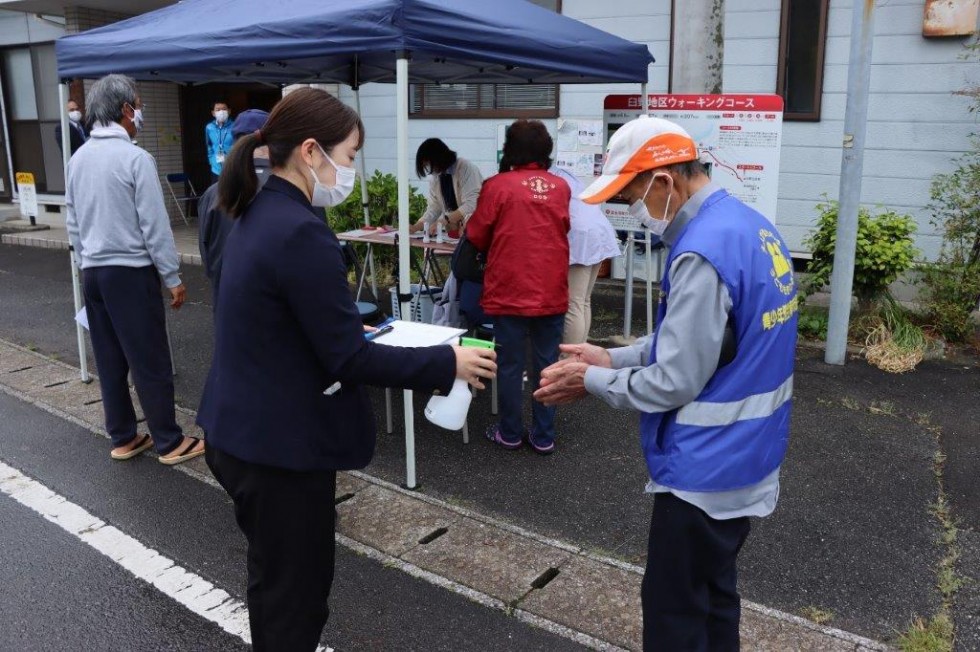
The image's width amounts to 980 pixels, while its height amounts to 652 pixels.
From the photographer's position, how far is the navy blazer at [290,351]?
82.0 inches

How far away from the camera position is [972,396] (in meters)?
5.60

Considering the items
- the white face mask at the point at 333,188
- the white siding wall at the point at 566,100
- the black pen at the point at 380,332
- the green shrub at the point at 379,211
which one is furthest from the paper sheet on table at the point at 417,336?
the white siding wall at the point at 566,100

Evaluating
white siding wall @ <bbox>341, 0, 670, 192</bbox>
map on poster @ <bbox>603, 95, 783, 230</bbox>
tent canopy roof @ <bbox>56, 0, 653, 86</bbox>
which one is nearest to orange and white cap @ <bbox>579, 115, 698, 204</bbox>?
tent canopy roof @ <bbox>56, 0, 653, 86</bbox>

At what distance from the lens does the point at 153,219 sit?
439 cm

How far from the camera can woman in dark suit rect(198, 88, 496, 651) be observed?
6.89 ft

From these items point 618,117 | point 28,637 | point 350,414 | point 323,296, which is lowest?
point 28,637

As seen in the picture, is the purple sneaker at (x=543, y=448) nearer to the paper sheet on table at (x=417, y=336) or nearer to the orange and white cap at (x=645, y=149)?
the paper sheet on table at (x=417, y=336)

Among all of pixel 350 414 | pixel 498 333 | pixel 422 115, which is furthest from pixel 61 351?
pixel 350 414

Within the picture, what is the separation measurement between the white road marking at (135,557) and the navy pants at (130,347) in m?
0.57

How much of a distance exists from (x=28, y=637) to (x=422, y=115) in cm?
788

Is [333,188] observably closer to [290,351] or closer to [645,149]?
[290,351]

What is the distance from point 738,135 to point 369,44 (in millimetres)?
3203

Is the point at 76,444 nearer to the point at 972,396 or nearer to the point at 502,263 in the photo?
the point at 502,263

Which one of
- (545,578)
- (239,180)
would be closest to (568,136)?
(545,578)
